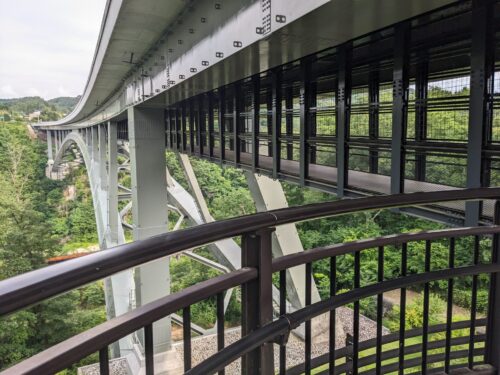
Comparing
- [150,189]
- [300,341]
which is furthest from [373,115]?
[300,341]

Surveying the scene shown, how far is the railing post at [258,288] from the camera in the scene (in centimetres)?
128

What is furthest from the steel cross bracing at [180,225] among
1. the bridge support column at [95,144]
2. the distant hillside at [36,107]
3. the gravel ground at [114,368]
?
the distant hillside at [36,107]

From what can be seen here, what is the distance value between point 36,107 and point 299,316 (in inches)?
4004

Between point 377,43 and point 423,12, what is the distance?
1.22m

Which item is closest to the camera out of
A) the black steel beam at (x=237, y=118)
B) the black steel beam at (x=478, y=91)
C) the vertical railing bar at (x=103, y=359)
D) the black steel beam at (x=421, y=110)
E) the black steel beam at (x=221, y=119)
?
the vertical railing bar at (x=103, y=359)

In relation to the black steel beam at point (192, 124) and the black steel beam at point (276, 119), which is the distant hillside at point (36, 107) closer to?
the black steel beam at point (192, 124)

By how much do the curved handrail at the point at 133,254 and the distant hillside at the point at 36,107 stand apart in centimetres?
8039

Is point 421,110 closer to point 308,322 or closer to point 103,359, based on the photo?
point 308,322

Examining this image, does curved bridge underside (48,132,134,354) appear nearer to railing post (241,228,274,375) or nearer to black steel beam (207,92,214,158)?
black steel beam (207,92,214,158)

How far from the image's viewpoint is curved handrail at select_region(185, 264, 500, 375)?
119 centimetres

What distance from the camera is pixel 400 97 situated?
3.61 meters

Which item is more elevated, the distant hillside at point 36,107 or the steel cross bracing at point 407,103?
the distant hillside at point 36,107

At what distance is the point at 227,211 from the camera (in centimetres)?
2470

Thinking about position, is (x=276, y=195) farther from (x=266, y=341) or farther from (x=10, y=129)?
(x=10, y=129)
